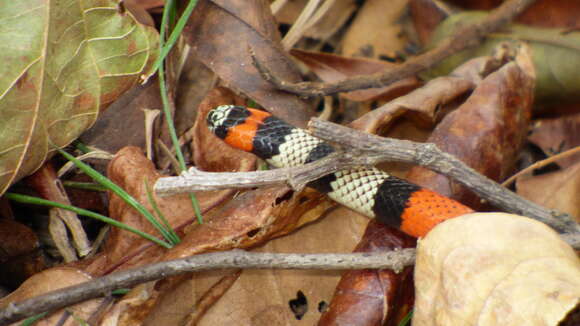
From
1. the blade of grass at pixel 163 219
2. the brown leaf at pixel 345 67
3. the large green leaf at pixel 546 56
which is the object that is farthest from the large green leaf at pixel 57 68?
the large green leaf at pixel 546 56

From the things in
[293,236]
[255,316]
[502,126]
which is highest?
[502,126]

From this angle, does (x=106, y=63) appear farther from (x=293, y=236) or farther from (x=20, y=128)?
(x=293, y=236)

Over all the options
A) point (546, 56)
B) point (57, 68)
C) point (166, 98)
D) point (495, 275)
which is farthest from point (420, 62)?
point (57, 68)

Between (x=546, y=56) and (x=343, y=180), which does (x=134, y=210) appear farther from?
(x=546, y=56)

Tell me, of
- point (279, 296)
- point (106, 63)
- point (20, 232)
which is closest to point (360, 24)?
point (106, 63)

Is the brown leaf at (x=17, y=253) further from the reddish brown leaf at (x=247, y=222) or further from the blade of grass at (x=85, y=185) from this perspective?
the reddish brown leaf at (x=247, y=222)

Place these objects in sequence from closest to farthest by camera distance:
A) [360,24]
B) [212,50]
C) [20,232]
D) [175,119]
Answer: [20,232] → [212,50] → [175,119] → [360,24]

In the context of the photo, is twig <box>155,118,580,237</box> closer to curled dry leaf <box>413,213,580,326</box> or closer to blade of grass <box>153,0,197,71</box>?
curled dry leaf <box>413,213,580,326</box>
